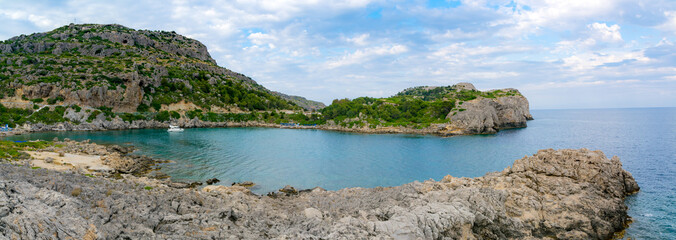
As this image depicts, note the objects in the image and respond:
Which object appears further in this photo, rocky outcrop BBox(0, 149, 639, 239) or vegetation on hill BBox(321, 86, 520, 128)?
vegetation on hill BBox(321, 86, 520, 128)

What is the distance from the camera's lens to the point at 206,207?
41.7ft

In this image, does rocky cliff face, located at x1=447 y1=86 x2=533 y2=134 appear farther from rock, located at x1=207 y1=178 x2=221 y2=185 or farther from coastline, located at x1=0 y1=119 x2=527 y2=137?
rock, located at x1=207 y1=178 x2=221 y2=185

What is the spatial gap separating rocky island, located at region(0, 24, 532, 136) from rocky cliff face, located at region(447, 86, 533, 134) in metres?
0.20

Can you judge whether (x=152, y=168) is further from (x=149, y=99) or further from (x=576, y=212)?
(x=149, y=99)

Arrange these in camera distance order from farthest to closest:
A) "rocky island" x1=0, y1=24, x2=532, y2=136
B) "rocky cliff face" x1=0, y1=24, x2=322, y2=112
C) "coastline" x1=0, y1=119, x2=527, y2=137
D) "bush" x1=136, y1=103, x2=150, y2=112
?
"bush" x1=136, y1=103, x2=150, y2=112
"rocky cliff face" x1=0, y1=24, x2=322, y2=112
"rocky island" x1=0, y1=24, x2=532, y2=136
"coastline" x1=0, y1=119, x2=527, y2=137

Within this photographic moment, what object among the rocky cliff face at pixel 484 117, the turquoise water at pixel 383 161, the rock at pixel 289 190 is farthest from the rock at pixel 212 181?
the rocky cliff face at pixel 484 117

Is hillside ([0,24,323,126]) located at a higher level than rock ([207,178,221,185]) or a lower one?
higher

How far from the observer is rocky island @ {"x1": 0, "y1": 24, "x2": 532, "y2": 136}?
59.0 m

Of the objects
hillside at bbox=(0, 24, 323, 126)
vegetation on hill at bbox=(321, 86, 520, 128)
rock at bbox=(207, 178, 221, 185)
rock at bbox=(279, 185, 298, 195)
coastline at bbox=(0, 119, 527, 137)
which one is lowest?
rock at bbox=(279, 185, 298, 195)

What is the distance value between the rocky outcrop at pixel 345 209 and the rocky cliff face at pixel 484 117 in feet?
139

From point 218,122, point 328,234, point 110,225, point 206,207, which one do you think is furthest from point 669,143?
point 218,122

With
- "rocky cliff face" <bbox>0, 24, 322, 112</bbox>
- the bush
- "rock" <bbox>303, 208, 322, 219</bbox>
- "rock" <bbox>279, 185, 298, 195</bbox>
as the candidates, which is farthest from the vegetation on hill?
"rock" <bbox>303, 208, 322, 219</bbox>

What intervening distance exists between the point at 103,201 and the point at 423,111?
67859 mm

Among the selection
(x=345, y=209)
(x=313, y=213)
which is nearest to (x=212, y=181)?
(x=313, y=213)
